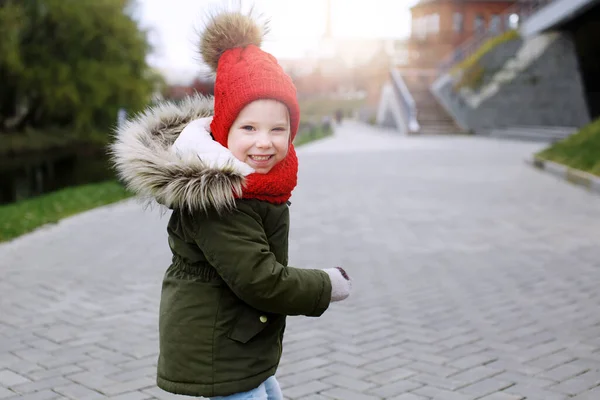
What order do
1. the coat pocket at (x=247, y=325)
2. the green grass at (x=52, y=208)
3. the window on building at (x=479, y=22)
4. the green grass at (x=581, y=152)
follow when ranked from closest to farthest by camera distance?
the coat pocket at (x=247, y=325) < the green grass at (x=52, y=208) < the green grass at (x=581, y=152) < the window on building at (x=479, y=22)

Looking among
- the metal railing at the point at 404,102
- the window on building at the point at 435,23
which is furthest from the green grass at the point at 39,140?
the window on building at the point at 435,23

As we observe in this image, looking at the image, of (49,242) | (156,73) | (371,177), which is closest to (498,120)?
(156,73)

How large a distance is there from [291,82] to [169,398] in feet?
6.47

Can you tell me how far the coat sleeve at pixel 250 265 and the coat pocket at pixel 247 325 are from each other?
0.23 feet

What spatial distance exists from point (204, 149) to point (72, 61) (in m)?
25.4

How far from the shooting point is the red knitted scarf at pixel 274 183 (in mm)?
2066

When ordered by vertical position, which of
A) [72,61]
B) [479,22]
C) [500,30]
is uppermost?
[479,22]

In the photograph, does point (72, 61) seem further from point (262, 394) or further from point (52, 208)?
point (262, 394)

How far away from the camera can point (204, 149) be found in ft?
6.86

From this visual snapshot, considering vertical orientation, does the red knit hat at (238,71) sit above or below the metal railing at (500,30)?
below

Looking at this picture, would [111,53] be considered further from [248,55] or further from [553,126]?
[248,55]

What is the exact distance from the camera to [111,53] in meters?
26.5

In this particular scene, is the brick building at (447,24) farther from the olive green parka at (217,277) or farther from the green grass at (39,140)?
the olive green parka at (217,277)

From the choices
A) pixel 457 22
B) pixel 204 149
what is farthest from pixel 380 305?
pixel 457 22
